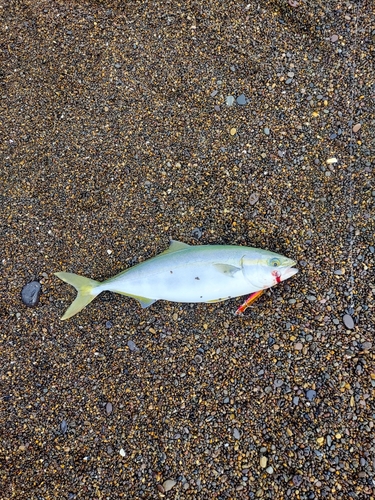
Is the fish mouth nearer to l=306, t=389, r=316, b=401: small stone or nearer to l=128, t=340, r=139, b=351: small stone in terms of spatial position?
l=306, t=389, r=316, b=401: small stone

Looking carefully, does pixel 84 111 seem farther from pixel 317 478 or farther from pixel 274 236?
pixel 317 478

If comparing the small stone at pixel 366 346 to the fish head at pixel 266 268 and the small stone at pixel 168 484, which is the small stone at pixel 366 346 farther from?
the small stone at pixel 168 484

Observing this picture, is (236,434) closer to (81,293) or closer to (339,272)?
(339,272)

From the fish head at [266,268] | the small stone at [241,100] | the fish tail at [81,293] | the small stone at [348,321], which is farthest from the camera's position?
the small stone at [241,100]

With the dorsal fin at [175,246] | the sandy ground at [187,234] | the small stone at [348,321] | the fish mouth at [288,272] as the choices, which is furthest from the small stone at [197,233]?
the small stone at [348,321]

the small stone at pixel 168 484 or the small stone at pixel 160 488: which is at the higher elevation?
the small stone at pixel 168 484

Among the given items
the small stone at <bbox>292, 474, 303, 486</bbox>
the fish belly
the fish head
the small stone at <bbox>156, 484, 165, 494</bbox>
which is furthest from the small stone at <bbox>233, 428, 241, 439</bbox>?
the fish head

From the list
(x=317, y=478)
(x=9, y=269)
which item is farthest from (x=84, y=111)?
(x=317, y=478)
